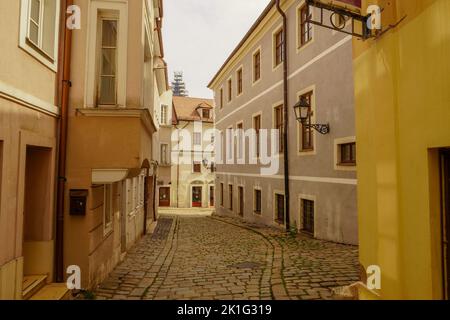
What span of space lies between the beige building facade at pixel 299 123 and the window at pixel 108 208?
6549 millimetres

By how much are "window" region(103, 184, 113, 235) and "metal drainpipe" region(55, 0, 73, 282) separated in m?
1.57


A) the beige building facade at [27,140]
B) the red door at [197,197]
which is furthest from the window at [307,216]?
the red door at [197,197]

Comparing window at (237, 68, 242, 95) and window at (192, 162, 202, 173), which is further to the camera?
window at (192, 162, 202, 173)

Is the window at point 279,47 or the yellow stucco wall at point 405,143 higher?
the window at point 279,47

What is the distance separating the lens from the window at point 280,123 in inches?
571

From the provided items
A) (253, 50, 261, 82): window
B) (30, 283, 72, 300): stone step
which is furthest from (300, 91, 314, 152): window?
(30, 283, 72, 300): stone step

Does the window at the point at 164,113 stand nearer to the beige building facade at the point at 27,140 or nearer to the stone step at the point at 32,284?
the beige building facade at the point at 27,140

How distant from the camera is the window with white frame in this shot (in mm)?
4652

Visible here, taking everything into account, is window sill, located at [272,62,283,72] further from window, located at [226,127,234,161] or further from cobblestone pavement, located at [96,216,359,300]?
cobblestone pavement, located at [96,216,359,300]

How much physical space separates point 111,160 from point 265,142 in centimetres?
1092

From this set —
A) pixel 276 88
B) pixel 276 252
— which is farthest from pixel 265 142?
pixel 276 252

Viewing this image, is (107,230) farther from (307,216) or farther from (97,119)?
(307,216)

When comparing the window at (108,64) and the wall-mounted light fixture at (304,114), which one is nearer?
the window at (108,64)

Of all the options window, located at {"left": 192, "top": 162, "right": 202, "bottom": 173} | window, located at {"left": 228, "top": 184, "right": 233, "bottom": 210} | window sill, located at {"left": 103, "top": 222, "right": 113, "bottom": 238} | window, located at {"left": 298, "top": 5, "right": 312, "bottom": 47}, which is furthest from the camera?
window, located at {"left": 192, "top": 162, "right": 202, "bottom": 173}
